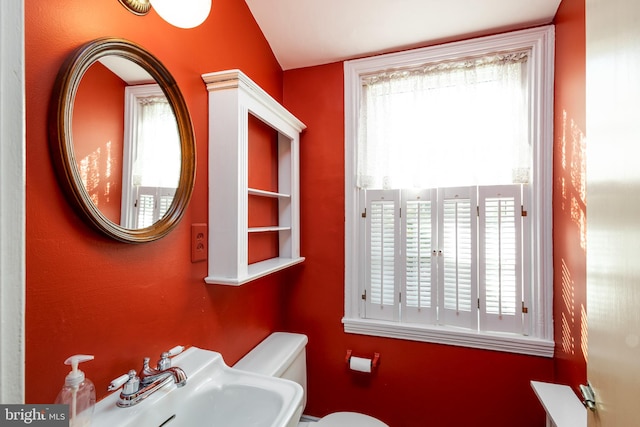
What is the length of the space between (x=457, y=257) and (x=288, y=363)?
3.64ft

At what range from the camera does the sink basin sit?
833 millimetres

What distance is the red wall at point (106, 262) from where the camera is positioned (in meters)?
0.66

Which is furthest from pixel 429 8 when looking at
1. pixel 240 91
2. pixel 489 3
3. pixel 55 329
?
pixel 55 329

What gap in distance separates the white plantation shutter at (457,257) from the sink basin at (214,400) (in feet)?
3.36

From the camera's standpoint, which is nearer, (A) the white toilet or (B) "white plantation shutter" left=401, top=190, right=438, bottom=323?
(A) the white toilet

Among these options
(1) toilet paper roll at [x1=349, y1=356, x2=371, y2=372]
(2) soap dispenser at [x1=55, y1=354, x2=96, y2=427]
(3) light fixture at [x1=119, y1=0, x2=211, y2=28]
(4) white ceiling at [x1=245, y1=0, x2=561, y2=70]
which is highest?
(4) white ceiling at [x1=245, y1=0, x2=561, y2=70]

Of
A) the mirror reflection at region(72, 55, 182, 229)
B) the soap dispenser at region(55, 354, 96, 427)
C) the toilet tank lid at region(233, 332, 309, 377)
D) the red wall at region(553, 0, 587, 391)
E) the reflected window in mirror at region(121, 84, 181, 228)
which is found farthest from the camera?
the toilet tank lid at region(233, 332, 309, 377)

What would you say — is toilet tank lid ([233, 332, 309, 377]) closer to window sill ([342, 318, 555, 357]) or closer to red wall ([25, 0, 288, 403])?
red wall ([25, 0, 288, 403])

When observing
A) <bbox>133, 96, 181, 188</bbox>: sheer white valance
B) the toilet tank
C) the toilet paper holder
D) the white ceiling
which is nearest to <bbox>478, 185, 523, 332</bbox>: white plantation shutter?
the toilet paper holder

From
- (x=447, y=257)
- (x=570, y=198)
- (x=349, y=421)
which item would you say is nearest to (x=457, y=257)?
(x=447, y=257)

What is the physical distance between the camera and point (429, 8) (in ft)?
4.71

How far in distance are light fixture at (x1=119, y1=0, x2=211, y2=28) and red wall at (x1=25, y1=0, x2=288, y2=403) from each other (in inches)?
1.4

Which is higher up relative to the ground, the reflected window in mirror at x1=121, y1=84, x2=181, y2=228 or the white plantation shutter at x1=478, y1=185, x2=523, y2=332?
the reflected window in mirror at x1=121, y1=84, x2=181, y2=228

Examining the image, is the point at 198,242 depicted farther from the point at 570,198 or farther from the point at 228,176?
the point at 570,198
